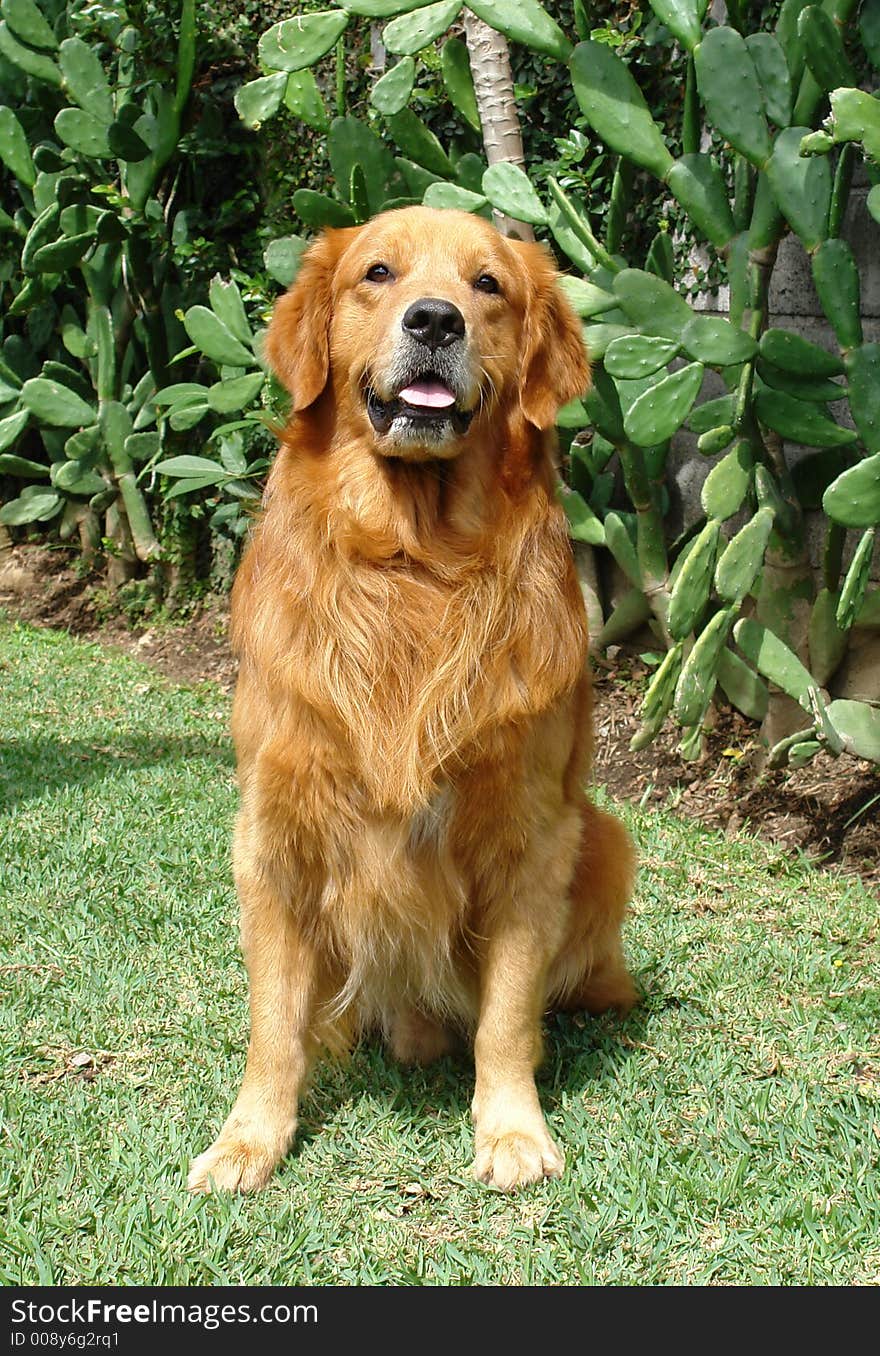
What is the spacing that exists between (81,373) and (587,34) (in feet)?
15.0

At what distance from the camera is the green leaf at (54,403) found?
7.90 metres

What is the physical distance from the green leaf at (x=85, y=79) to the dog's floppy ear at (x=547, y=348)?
4905 mm

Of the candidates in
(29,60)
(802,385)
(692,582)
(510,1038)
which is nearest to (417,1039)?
(510,1038)

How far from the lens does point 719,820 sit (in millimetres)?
5117

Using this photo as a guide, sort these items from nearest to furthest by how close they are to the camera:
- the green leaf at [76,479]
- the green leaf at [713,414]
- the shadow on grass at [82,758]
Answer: the green leaf at [713,414] < the shadow on grass at [82,758] < the green leaf at [76,479]

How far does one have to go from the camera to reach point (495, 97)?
18.1 ft

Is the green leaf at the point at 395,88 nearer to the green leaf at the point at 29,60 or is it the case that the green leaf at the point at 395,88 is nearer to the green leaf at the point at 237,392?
the green leaf at the point at 237,392

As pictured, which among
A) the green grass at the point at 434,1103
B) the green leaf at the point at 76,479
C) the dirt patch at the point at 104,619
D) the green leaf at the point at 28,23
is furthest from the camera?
the green leaf at the point at 76,479

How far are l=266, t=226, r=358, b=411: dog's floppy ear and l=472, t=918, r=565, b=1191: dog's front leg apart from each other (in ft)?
4.35

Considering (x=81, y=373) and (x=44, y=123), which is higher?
(x=44, y=123)

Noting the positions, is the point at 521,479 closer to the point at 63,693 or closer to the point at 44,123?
the point at 63,693

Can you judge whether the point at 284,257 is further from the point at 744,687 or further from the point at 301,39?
the point at 744,687

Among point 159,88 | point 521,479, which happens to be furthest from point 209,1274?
point 159,88

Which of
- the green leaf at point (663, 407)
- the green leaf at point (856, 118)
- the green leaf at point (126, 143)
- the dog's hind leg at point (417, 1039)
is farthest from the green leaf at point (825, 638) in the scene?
the green leaf at point (126, 143)
